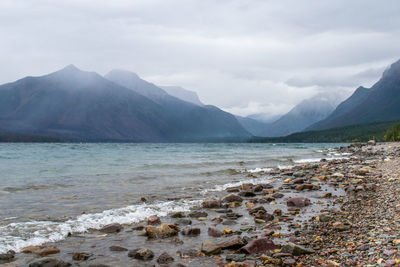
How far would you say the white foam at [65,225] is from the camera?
10.4 metres

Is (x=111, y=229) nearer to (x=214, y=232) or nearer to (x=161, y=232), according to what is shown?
(x=161, y=232)

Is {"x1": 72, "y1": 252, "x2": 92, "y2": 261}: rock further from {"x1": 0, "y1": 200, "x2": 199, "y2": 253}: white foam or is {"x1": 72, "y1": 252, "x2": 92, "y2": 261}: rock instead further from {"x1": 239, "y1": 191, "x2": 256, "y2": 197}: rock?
{"x1": 239, "y1": 191, "x2": 256, "y2": 197}: rock

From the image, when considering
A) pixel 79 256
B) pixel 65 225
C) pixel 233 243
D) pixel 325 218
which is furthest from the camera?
pixel 65 225

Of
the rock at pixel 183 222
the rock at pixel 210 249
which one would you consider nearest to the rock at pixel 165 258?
the rock at pixel 210 249

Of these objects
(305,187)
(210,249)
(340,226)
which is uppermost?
(340,226)

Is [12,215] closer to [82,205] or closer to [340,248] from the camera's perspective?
[82,205]

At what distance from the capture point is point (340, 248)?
335 inches

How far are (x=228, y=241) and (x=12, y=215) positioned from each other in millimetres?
10290

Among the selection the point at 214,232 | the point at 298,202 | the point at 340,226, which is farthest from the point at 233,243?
the point at 298,202

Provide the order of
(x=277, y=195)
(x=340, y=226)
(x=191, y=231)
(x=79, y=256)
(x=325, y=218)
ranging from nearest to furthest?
(x=79, y=256) < (x=340, y=226) < (x=191, y=231) < (x=325, y=218) < (x=277, y=195)

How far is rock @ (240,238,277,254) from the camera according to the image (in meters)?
8.98

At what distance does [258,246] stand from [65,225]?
7790 mm

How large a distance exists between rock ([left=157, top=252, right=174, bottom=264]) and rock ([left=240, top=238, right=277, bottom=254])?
2.12 metres

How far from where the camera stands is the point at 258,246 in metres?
9.09
